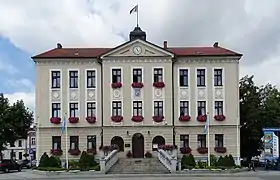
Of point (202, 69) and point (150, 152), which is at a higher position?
point (202, 69)

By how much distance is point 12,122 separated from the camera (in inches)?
2729

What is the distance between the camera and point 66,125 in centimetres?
5578

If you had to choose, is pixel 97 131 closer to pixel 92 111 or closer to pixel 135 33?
pixel 92 111

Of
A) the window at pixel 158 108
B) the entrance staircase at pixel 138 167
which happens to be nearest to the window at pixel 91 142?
the entrance staircase at pixel 138 167

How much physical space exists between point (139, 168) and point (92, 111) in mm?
9960

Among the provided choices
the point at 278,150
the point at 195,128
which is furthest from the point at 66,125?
the point at 278,150

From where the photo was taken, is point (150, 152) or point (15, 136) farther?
point (15, 136)

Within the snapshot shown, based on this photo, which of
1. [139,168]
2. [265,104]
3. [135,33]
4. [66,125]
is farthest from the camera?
[265,104]

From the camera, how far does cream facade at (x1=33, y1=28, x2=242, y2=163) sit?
56.2 metres

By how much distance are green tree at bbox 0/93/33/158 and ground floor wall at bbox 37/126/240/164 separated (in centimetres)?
1360

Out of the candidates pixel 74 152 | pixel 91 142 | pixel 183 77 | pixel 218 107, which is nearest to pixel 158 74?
pixel 183 77

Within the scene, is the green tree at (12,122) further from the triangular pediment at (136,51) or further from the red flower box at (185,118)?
the red flower box at (185,118)

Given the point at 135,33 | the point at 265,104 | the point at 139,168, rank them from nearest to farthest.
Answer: the point at 139,168 < the point at 135,33 < the point at 265,104

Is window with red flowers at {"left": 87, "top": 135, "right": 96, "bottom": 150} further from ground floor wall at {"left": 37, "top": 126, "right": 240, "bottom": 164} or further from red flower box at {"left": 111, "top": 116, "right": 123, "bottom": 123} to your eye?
red flower box at {"left": 111, "top": 116, "right": 123, "bottom": 123}
